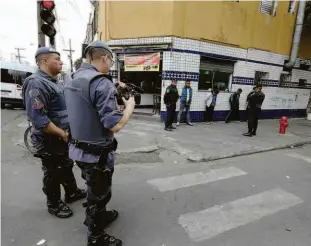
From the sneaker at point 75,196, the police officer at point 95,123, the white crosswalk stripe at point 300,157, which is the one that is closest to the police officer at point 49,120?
the sneaker at point 75,196

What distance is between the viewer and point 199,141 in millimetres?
7359

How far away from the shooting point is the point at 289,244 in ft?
9.30

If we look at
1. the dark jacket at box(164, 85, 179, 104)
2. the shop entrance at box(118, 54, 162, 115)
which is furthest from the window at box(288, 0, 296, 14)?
the dark jacket at box(164, 85, 179, 104)

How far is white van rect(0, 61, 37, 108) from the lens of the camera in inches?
549

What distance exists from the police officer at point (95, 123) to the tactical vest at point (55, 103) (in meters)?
0.60

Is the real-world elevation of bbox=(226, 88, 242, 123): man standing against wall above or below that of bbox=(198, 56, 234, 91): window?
below

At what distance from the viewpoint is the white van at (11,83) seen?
13938mm

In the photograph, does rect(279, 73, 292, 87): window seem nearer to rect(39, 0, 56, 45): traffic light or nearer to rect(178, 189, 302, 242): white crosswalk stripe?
rect(178, 189, 302, 242): white crosswalk stripe

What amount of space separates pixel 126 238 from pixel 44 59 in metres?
2.28

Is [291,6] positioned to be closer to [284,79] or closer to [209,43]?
[284,79]

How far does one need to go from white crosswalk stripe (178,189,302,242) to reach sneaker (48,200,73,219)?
1.42 m

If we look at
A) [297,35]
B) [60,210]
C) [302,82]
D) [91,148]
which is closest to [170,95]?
[60,210]

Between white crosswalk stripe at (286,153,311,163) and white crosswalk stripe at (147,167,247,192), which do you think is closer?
white crosswalk stripe at (147,167,247,192)

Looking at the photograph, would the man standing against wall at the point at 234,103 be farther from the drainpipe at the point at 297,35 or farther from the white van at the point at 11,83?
the white van at the point at 11,83
